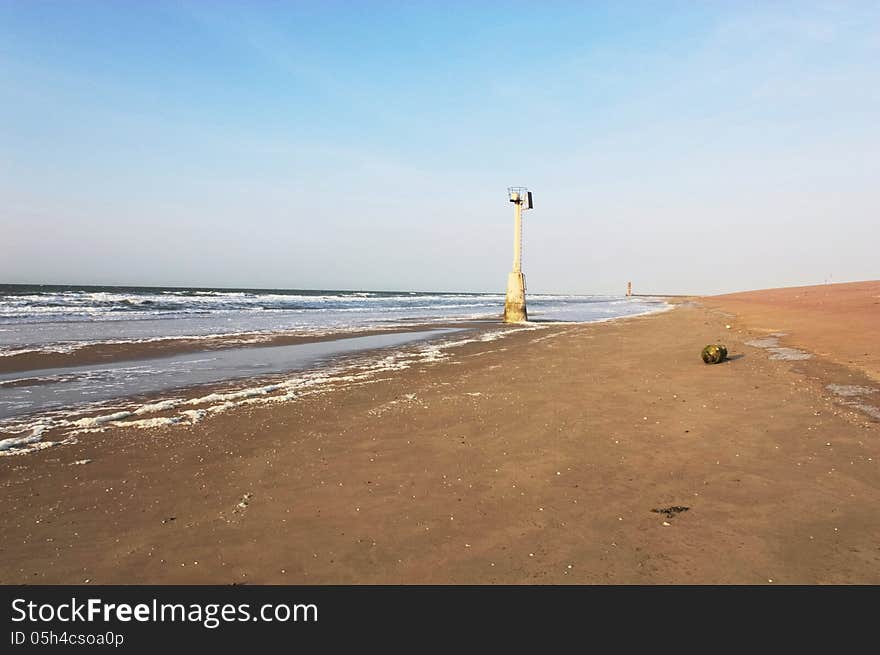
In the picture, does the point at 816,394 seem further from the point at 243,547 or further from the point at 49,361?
the point at 49,361

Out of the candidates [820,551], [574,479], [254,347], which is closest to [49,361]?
[254,347]

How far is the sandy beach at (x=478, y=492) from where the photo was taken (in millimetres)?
3605

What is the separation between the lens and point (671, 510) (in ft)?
14.4

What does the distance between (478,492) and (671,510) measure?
69.6 inches

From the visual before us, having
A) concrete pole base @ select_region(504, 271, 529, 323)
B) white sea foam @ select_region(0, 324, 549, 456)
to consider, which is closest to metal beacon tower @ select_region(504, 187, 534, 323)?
concrete pole base @ select_region(504, 271, 529, 323)

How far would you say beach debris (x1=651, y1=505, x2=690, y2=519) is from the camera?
14.1ft

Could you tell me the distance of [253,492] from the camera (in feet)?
16.6

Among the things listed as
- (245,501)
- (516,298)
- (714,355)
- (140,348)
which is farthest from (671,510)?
(516,298)

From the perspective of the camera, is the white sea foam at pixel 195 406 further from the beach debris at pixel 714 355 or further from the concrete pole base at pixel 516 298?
the concrete pole base at pixel 516 298

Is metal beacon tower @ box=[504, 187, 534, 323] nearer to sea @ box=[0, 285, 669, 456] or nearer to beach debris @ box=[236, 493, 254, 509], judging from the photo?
sea @ box=[0, 285, 669, 456]

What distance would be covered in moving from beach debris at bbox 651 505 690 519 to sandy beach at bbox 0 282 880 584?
0.02 metres
